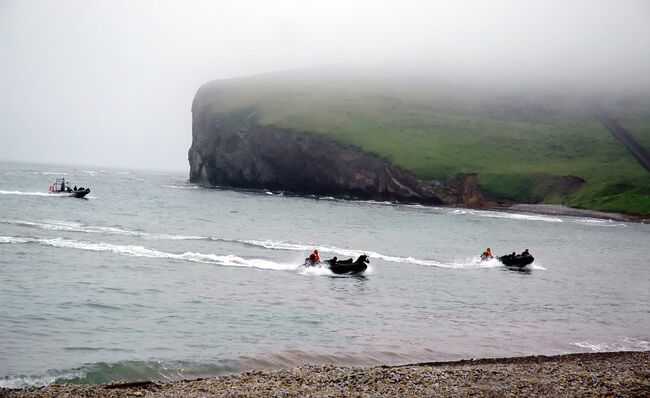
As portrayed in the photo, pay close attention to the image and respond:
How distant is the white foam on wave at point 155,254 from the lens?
149ft

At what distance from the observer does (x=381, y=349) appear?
2547 centimetres

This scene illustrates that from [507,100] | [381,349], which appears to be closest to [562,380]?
[381,349]

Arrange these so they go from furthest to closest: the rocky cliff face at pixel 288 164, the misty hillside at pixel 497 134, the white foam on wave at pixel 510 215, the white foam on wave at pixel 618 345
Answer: the rocky cliff face at pixel 288 164 < the misty hillside at pixel 497 134 < the white foam on wave at pixel 510 215 < the white foam on wave at pixel 618 345

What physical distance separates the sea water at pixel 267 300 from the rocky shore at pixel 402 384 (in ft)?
6.88

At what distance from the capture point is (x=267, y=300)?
110 feet

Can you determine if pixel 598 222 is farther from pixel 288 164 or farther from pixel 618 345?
pixel 618 345

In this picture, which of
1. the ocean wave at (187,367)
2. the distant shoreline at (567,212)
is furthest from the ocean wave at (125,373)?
the distant shoreline at (567,212)

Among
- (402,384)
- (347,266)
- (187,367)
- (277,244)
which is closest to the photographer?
(402,384)

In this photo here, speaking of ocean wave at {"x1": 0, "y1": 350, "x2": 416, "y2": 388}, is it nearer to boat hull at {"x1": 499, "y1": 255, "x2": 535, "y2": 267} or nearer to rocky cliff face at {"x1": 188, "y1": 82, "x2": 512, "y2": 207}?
boat hull at {"x1": 499, "y1": 255, "x2": 535, "y2": 267}

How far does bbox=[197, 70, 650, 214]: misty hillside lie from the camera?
136 meters

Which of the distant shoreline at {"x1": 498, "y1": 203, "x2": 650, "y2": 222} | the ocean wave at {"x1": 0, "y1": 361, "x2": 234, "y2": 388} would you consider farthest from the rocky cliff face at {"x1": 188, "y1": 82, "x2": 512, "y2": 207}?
the ocean wave at {"x1": 0, "y1": 361, "x2": 234, "y2": 388}

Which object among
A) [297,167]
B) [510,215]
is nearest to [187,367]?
[510,215]

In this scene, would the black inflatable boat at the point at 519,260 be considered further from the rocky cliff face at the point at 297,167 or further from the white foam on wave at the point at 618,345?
the rocky cliff face at the point at 297,167

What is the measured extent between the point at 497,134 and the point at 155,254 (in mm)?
133622
